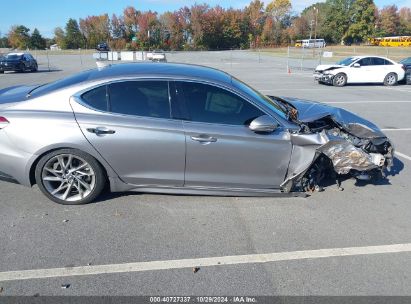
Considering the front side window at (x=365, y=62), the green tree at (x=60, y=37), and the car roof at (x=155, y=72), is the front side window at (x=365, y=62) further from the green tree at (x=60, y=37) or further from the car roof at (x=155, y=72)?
the green tree at (x=60, y=37)

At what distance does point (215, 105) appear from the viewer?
3.88 metres

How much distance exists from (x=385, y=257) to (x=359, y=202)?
1144 mm

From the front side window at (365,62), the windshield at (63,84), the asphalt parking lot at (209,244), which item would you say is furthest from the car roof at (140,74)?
the front side window at (365,62)

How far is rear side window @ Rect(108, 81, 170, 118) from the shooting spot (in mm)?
3820

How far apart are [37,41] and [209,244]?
356 feet

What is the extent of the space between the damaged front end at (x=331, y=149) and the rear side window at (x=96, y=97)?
2094 mm

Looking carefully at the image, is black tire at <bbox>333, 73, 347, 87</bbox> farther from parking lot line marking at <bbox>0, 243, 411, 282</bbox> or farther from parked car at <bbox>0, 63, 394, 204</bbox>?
parking lot line marking at <bbox>0, 243, 411, 282</bbox>

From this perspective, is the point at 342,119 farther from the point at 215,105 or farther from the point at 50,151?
the point at 50,151

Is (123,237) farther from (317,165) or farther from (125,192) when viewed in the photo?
(317,165)

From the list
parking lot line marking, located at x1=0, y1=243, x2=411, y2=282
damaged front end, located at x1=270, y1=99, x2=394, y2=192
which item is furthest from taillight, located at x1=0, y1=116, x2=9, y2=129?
damaged front end, located at x1=270, y1=99, x2=394, y2=192

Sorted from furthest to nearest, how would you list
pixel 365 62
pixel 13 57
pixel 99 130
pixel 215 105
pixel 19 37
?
pixel 19 37 < pixel 13 57 < pixel 365 62 < pixel 215 105 < pixel 99 130

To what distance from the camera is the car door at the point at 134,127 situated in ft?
12.3

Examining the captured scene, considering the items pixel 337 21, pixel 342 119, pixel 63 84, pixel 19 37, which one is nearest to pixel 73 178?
pixel 63 84

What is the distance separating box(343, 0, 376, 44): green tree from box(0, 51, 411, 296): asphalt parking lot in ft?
366
